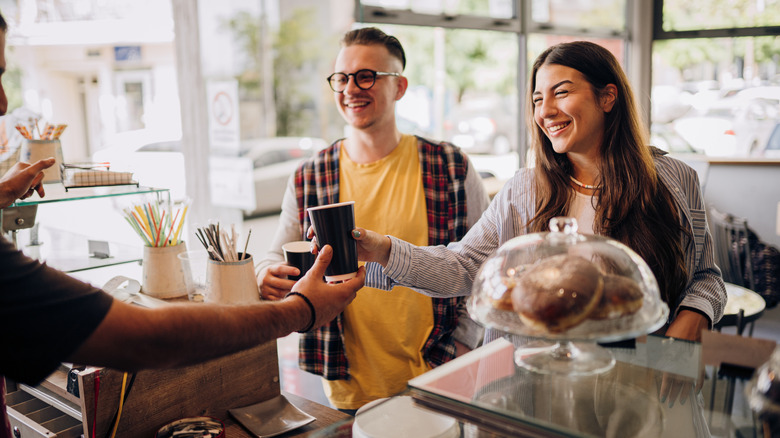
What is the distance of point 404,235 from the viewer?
1984 millimetres

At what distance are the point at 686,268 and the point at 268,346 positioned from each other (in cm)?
109

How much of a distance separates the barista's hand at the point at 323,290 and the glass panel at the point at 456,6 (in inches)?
111

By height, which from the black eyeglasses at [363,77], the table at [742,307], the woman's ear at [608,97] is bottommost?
the table at [742,307]

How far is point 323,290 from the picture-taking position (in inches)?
50.3

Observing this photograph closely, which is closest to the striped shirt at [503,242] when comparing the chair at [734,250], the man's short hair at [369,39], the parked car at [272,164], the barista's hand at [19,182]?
the man's short hair at [369,39]

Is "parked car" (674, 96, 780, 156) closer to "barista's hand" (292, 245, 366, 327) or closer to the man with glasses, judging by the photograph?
the man with glasses

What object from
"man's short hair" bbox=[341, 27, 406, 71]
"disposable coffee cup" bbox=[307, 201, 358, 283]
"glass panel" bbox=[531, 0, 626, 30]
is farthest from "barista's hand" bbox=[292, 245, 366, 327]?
"glass panel" bbox=[531, 0, 626, 30]

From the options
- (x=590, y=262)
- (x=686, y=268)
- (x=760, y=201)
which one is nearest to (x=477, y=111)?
(x=760, y=201)

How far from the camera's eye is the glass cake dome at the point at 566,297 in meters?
0.92

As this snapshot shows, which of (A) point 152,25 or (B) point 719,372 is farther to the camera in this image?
(A) point 152,25

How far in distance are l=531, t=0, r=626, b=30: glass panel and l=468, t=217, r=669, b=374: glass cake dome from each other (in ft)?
14.8

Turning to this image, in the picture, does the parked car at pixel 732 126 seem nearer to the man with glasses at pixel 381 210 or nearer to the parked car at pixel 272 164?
the parked car at pixel 272 164

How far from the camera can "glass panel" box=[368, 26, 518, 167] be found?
4594mm

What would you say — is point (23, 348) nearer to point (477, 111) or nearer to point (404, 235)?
point (404, 235)
